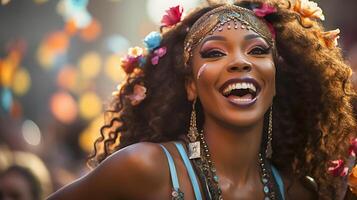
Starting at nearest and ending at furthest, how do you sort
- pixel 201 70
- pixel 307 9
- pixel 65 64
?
pixel 201 70 < pixel 307 9 < pixel 65 64

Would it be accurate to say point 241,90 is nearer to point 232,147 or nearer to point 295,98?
point 232,147

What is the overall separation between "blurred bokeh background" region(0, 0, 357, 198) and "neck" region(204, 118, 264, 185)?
2497 mm

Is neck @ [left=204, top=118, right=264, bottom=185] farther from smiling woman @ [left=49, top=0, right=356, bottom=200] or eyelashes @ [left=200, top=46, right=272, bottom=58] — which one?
eyelashes @ [left=200, top=46, right=272, bottom=58]

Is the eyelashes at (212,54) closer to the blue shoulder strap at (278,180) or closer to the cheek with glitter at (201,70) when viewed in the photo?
the cheek with glitter at (201,70)

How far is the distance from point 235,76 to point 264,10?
1.69ft

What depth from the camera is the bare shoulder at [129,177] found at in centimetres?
455

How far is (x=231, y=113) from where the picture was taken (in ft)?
15.4

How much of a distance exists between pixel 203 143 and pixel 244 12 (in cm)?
71

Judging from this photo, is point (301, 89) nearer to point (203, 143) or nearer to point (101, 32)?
point (203, 143)

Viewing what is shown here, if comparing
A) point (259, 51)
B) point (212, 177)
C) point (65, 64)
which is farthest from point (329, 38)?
point (65, 64)

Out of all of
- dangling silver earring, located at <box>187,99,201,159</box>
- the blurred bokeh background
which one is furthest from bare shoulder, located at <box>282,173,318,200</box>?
the blurred bokeh background

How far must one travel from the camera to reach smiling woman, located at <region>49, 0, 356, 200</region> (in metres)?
4.66

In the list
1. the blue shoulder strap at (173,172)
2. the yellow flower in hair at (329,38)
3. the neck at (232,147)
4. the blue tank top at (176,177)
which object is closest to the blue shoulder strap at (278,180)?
the blue tank top at (176,177)

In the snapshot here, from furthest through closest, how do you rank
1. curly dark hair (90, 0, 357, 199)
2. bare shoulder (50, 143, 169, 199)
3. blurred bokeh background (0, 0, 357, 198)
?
blurred bokeh background (0, 0, 357, 198) → curly dark hair (90, 0, 357, 199) → bare shoulder (50, 143, 169, 199)
